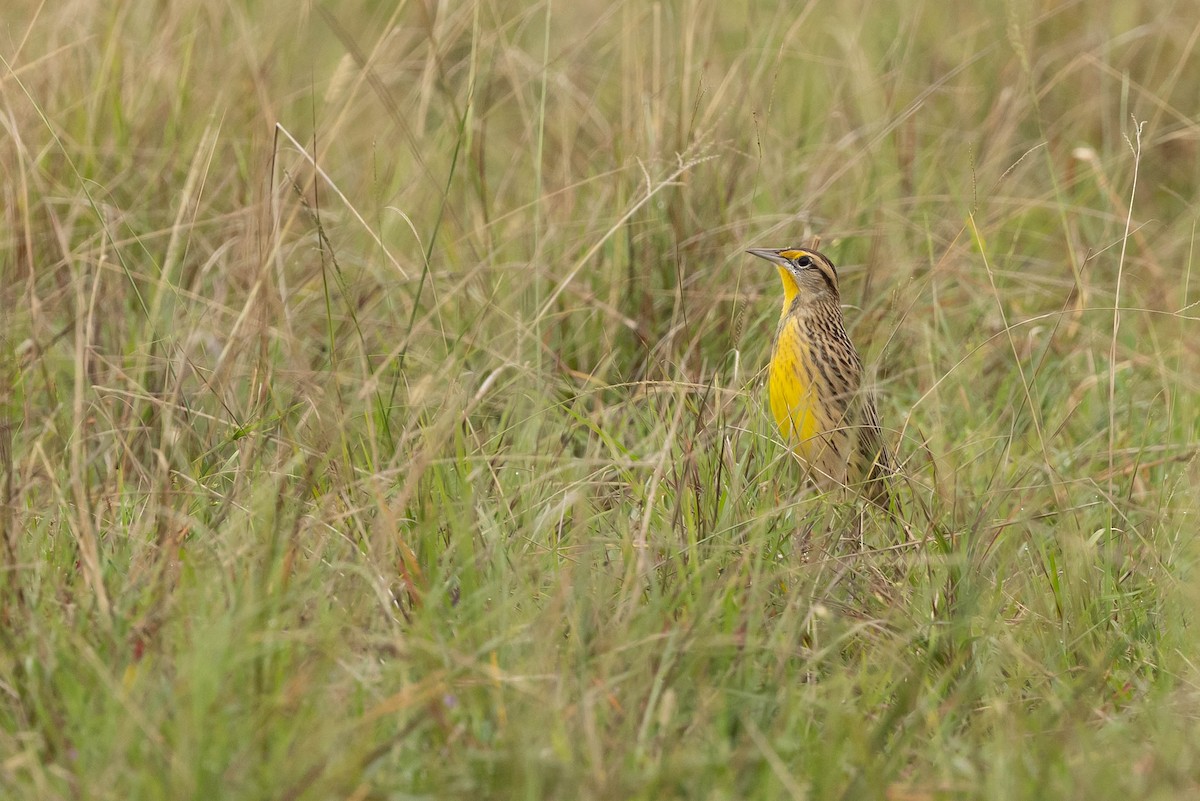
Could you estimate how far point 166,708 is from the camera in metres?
2.79

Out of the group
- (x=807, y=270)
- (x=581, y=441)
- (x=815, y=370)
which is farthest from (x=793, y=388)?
(x=581, y=441)

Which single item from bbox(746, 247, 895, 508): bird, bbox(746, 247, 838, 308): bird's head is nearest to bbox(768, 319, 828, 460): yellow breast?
bbox(746, 247, 895, 508): bird

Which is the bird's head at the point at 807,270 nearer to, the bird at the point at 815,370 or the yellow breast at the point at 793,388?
the bird at the point at 815,370

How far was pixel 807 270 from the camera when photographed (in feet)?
15.6

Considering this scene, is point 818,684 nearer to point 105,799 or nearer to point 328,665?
point 328,665

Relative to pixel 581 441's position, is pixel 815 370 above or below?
above

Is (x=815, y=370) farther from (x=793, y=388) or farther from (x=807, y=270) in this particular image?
(x=807, y=270)

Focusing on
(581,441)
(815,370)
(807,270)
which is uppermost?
(807,270)

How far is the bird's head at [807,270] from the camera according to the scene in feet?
15.5

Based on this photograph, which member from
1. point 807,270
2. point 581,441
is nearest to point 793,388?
point 807,270

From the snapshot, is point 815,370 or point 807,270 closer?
point 815,370

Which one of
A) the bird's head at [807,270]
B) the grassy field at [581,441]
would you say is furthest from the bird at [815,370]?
the grassy field at [581,441]

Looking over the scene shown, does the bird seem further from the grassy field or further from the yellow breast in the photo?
the grassy field

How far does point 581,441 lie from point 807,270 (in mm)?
849
